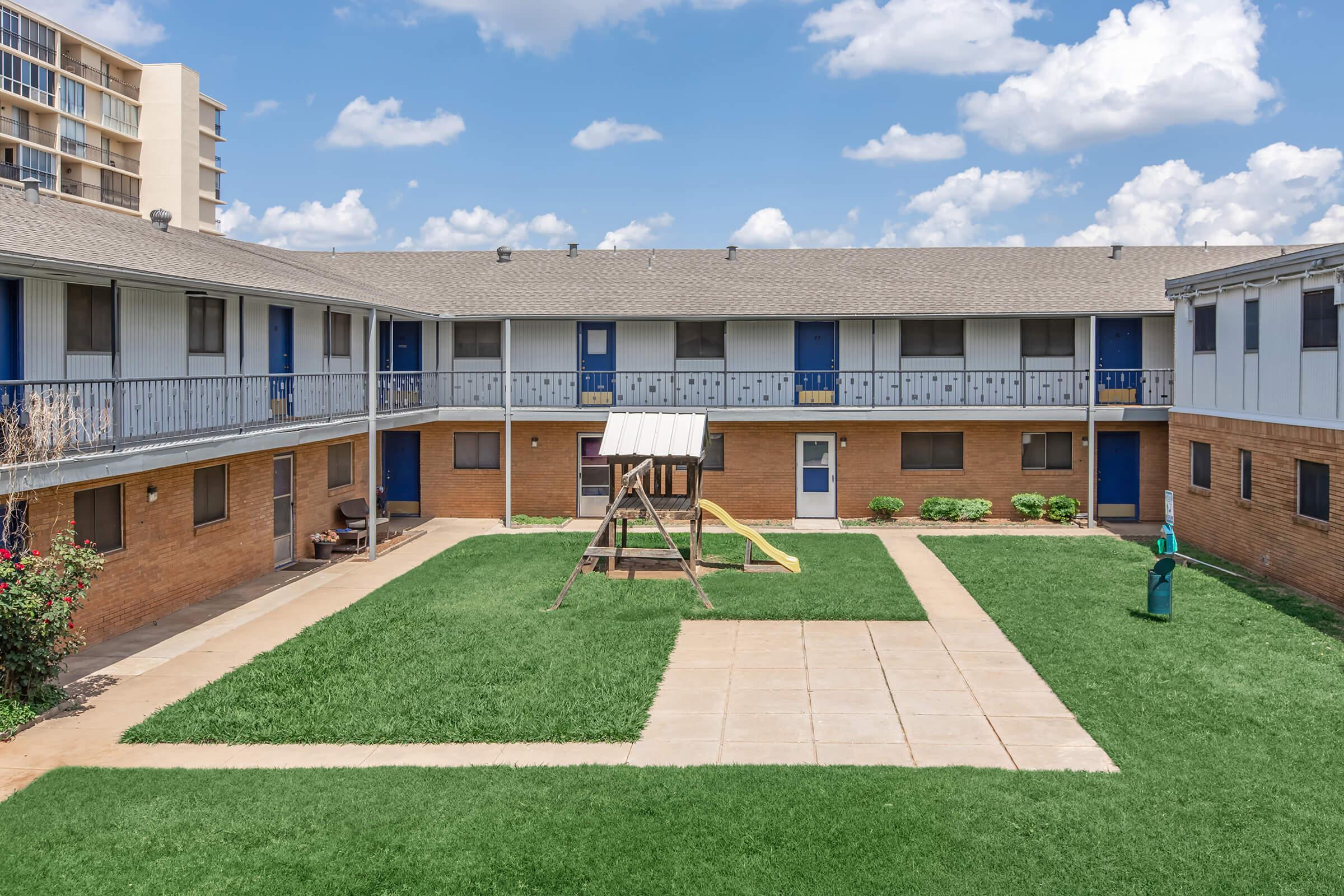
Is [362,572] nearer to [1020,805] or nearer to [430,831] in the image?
[430,831]

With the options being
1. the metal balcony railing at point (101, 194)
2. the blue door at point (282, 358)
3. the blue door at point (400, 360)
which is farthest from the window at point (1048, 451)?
the metal balcony railing at point (101, 194)

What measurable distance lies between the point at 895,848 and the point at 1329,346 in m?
12.8

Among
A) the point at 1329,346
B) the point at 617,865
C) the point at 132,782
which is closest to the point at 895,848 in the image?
the point at 617,865

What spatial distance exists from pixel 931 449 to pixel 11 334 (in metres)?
19.9

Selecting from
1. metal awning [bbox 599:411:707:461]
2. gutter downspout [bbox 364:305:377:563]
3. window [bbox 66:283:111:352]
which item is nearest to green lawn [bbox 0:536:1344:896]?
window [bbox 66:283:111:352]

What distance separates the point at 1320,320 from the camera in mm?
16297

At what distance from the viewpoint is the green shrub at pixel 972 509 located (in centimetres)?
2481

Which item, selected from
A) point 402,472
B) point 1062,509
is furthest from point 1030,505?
point 402,472

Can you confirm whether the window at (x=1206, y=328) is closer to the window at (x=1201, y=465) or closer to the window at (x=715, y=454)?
the window at (x=1201, y=465)

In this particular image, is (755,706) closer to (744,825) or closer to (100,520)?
(744,825)

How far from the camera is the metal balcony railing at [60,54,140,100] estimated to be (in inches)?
3046

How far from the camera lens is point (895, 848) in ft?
26.0

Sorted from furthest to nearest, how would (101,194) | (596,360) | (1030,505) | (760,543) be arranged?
(101,194)
(596,360)
(1030,505)
(760,543)

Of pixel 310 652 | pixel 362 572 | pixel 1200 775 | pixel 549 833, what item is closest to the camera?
pixel 549 833
